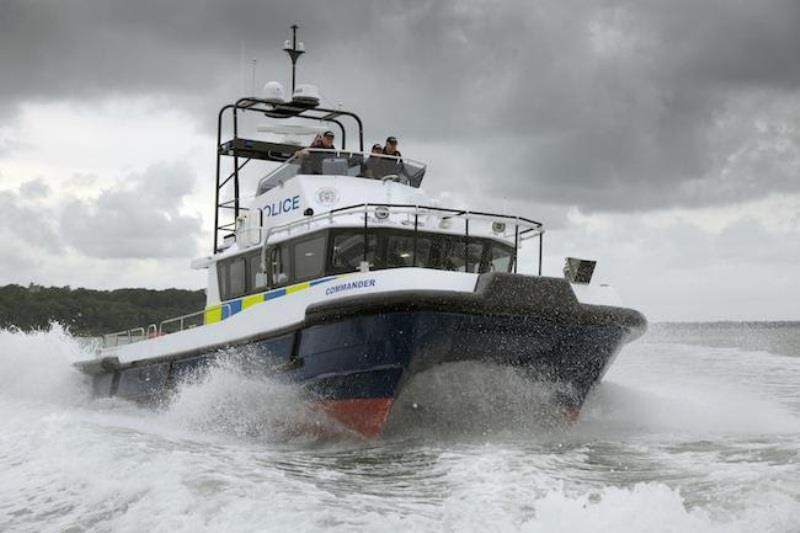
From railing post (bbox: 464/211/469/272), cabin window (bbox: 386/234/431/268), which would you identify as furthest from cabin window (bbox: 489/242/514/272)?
cabin window (bbox: 386/234/431/268)

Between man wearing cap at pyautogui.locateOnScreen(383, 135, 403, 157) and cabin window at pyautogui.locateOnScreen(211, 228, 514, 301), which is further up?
man wearing cap at pyautogui.locateOnScreen(383, 135, 403, 157)

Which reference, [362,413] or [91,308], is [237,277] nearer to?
[362,413]

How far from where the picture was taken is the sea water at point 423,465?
527cm

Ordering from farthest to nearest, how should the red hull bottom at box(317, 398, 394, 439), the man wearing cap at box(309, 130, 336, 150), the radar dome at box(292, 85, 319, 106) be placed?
1. the radar dome at box(292, 85, 319, 106)
2. the man wearing cap at box(309, 130, 336, 150)
3. the red hull bottom at box(317, 398, 394, 439)

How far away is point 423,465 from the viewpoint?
7367 mm

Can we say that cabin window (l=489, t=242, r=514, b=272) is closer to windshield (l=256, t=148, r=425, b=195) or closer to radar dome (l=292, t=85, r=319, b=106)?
windshield (l=256, t=148, r=425, b=195)

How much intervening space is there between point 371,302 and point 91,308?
23.0m

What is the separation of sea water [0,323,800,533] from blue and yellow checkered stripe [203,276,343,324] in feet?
3.37

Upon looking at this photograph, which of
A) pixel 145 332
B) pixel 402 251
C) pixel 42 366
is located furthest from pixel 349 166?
pixel 42 366

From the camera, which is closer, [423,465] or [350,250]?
[423,465]

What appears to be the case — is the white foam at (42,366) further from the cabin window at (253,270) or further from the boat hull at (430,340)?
the boat hull at (430,340)

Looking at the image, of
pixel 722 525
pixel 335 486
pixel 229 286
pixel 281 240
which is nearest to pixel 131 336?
pixel 229 286

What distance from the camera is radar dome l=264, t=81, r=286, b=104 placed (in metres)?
13.2

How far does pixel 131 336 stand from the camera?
14.6 metres
